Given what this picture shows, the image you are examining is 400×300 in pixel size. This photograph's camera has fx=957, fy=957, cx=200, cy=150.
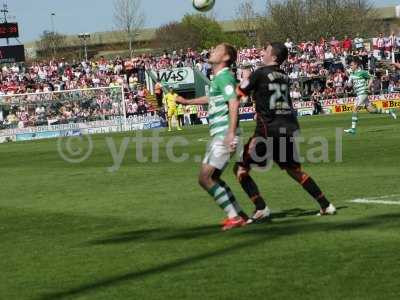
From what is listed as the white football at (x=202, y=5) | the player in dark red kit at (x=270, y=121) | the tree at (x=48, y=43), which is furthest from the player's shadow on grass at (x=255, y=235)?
the tree at (x=48, y=43)

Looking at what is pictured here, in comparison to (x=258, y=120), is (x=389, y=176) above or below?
below

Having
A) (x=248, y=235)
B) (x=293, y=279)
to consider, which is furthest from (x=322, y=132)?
(x=293, y=279)

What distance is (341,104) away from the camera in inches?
2140

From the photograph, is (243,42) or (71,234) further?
(243,42)

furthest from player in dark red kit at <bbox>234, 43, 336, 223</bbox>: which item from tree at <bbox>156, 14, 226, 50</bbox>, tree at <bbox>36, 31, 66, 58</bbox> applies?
tree at <bbox>156, 14, 226, 50</bbox>

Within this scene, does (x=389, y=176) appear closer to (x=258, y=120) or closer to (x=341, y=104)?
(x=258, y=120)

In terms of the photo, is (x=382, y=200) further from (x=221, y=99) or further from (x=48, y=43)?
(x=48, y=43)

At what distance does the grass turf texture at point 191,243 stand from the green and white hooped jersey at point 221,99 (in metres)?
1.19

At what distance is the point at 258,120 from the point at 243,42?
10777 centimetres

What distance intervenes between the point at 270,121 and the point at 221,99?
75 centimetres

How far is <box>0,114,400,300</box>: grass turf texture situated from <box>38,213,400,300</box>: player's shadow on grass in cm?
1

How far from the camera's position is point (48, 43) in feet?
390

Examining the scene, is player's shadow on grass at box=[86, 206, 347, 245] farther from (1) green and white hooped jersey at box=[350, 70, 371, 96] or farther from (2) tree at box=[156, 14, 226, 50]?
(2) tree at box=[156, 14, 226, 50]

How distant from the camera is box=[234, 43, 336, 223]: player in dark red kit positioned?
11.2 metres
